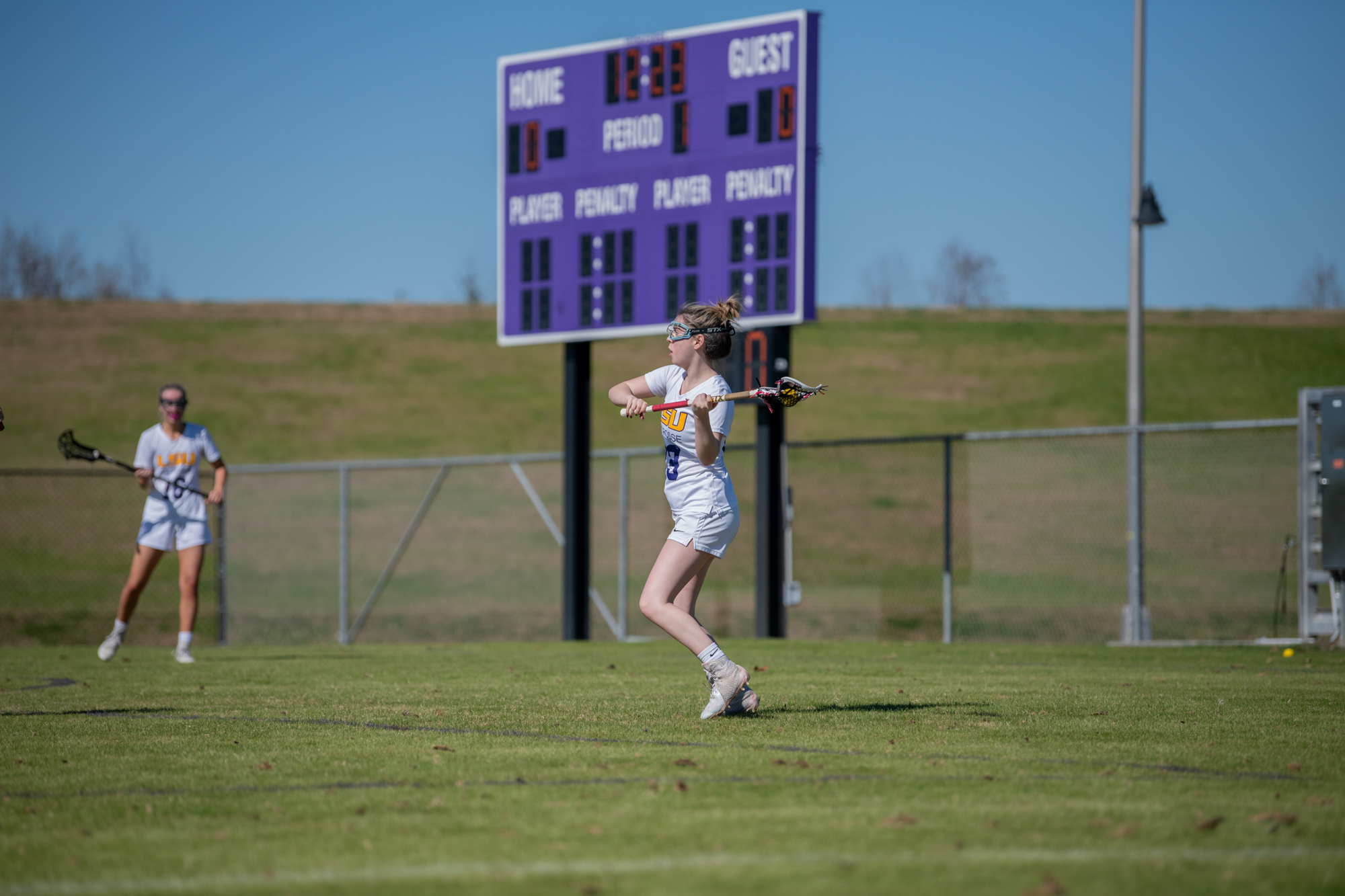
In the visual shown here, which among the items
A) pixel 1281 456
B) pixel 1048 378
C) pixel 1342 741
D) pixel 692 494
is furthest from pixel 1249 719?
pixel 1048 378

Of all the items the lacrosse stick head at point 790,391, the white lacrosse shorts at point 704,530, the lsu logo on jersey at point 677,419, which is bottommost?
the white lacrosse shorts at point 704,530

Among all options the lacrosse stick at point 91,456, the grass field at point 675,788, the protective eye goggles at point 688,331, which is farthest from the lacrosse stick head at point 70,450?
the protective eye goggles at point 688,331

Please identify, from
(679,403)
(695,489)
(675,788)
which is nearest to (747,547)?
(695,489)

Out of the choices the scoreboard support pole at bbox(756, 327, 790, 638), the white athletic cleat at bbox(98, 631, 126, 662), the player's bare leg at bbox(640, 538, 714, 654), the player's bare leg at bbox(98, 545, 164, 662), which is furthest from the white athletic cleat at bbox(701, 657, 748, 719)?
the scoreboard support pole at bbox(756, 327, 790, 638)

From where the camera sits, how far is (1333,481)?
42.7ft

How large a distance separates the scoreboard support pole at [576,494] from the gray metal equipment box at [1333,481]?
8238mm

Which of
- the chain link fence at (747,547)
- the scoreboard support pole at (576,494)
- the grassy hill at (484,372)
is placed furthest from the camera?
the grassy hill at (484,372)

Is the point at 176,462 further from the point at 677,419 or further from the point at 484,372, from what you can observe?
the point at 484,372

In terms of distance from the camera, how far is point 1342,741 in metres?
6.35

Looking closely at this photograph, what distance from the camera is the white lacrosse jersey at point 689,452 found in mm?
7105

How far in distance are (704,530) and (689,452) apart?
1.36 feet

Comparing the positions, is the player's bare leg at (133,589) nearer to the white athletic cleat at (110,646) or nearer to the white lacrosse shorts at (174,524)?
the white athletic cleat at (110,646)

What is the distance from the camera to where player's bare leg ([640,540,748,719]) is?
23.2 ft

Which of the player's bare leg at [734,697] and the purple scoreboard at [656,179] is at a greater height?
the purple scoreboard at [656,179]
